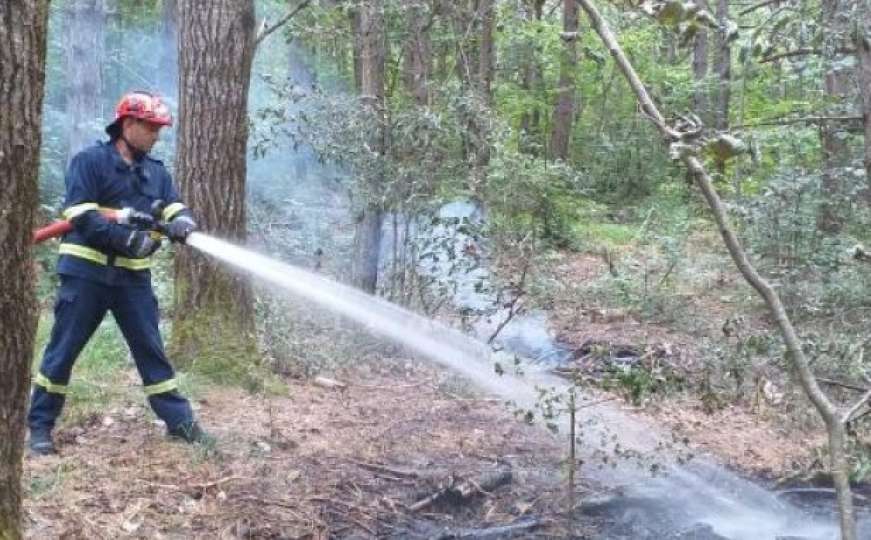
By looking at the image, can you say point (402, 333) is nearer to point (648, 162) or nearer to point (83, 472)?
point (83, 472)

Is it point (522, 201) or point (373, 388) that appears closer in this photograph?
point (373, 388)

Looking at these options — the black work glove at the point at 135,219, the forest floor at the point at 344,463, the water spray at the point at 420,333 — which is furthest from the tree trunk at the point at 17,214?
the water spray at the point at 420,333

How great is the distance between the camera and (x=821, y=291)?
9.42 metres

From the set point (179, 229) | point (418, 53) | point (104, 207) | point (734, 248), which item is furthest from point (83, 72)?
point (734, 248)

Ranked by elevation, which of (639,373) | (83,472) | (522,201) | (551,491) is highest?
(522,201)

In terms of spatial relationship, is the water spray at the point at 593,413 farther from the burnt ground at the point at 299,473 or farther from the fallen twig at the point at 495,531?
the fallen twig at the point at 495,531

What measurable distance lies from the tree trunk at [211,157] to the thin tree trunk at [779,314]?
3.99 meters

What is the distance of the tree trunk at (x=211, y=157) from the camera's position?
21.1 feet

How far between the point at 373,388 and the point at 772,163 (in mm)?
7207

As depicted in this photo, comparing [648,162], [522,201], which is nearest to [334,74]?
[648,162]

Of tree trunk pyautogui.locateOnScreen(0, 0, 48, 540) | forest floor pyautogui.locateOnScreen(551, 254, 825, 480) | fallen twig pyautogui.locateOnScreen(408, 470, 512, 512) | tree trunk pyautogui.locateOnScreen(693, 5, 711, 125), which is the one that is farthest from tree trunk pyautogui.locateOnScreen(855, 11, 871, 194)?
tree trunk pyautogui.locateOnScreen(693, 5, 711, 125)

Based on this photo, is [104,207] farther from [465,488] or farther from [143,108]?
[465,488]

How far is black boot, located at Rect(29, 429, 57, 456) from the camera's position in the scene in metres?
Result: 4.86

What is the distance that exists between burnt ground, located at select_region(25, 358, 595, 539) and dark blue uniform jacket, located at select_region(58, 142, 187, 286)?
1.04 meters
